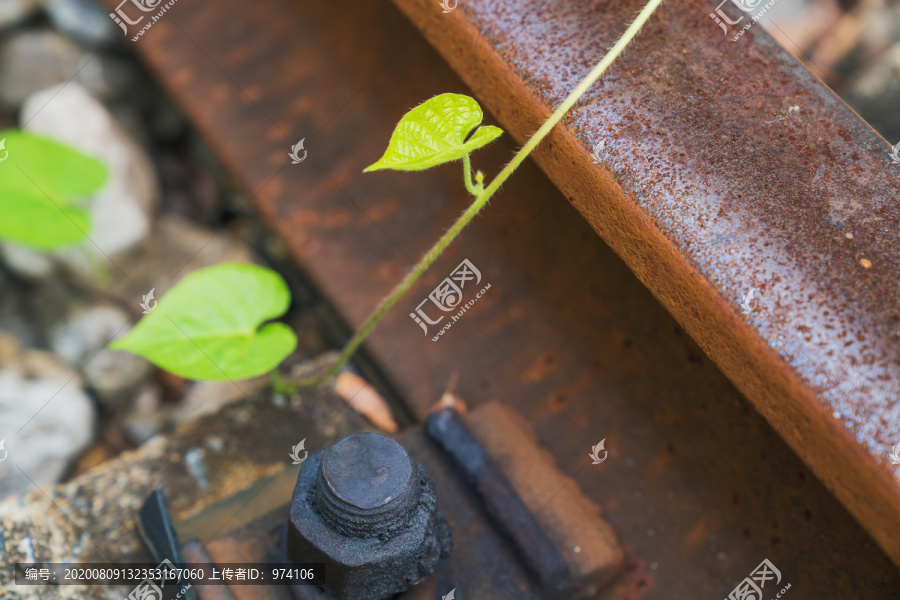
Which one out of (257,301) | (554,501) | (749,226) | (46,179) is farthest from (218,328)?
(749,226)

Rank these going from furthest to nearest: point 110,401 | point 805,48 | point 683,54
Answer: point 805,48 < point 110,401 < point 683,54

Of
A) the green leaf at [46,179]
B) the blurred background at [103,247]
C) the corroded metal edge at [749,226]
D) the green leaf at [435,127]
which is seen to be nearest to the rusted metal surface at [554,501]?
the corroded metal edge at [749,226]

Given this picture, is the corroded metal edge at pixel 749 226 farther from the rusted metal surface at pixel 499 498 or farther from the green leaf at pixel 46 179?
the green leaf at pixel 46 179

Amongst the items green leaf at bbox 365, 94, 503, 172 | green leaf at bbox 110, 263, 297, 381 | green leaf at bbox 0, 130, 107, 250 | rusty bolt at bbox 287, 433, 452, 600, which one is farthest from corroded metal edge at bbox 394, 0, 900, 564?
green leaf at bbox 0, 130, 107, 250

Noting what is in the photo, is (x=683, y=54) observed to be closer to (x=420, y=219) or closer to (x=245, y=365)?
(x=420, y=219)

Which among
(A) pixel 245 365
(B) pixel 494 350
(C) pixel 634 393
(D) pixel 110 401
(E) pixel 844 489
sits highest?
(E) pixel 844 489

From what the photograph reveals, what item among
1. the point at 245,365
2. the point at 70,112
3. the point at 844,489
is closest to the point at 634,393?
the point at 844,489

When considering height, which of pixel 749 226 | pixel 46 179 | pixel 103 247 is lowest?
pixel 103 247

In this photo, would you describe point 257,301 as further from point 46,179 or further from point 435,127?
point 46,179
